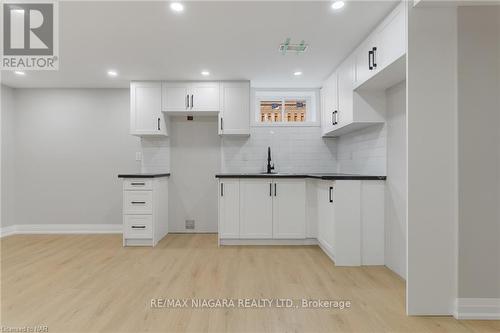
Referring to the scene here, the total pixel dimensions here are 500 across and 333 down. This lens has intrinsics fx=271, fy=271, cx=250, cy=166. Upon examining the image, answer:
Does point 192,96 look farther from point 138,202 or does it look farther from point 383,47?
point 383,47

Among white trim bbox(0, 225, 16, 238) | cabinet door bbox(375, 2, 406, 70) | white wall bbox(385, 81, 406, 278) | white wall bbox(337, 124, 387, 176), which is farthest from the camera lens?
white trim bbox(0, 225, 16, 238)

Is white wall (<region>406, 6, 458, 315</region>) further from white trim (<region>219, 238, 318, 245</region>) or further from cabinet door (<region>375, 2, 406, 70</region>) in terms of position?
white trim (<region>219, 238, 318, 245</region>)

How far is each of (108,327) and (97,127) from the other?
11.9 feet

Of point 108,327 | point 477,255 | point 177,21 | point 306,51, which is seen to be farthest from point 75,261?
point 477,255

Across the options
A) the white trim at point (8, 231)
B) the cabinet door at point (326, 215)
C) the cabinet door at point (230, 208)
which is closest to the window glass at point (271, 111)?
the cabinet door at point (230, 208)

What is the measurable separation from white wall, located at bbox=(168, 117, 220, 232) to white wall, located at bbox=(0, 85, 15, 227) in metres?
2.61

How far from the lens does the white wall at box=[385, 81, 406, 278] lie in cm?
263

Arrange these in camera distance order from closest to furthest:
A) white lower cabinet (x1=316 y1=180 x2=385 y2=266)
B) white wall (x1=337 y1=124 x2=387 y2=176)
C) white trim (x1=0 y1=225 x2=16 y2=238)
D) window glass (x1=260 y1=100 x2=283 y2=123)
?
1. white lower cabinet (x1=316 y1=180 x2=385 y2=266)
2. white wall (x1=337 y1=124 x2=387 y2=176)
3. white trim (x1=0 y1=225 x2=16 y2=238)
4. window glass (x1=260 y1=100 x2=283 y2=123)

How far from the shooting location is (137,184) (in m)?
3.72

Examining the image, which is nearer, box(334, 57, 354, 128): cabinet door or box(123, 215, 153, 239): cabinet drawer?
box(334, 57, 354, 128): cabinet door

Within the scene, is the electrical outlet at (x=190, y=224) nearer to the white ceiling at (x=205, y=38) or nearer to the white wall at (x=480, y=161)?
the white ceiling at (x=205, y=38)

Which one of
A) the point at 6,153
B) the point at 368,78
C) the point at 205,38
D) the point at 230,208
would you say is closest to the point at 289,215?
the point at 230,208

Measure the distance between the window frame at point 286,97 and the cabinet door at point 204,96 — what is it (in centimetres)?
70

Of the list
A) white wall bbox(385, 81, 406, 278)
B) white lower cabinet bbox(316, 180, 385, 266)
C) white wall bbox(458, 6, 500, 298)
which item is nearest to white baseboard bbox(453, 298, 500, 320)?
white wall bbox(458, 6, 500, 298)
